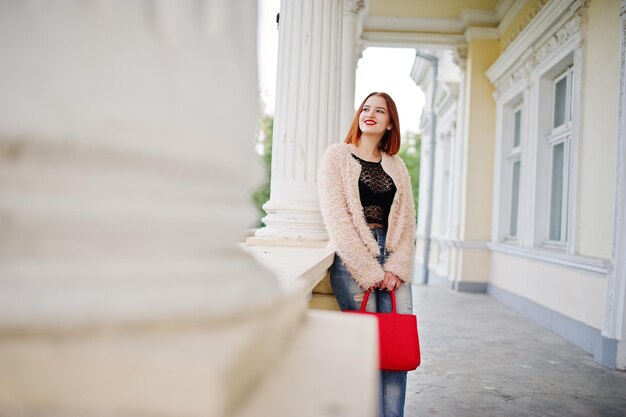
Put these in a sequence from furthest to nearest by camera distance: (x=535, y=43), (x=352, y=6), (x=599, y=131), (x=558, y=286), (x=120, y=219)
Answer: (x=535, y=43) → (x=352, y=6) → (x=558, y=286) → (x=599, y=131) → (x=120, y=219)

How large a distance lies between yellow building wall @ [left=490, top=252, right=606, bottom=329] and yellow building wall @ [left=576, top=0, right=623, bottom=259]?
1.07 feet

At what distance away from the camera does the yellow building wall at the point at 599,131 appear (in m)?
4.41

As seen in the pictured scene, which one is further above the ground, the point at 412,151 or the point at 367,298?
the point at 412,151

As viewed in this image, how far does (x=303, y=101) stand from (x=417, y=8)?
22.1 ft

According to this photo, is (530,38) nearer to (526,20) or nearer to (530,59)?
(530,59)

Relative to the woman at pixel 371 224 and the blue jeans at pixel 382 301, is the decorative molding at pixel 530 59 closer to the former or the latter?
the woman at pixel 371 224

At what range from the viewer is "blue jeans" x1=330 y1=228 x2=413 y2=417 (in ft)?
7.38

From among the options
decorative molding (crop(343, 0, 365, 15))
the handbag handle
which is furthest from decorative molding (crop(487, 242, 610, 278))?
decorative molding (crop(343, 0, 365, 15))

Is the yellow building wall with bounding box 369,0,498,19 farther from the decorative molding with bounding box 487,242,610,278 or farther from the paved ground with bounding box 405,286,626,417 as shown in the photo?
the paved ground with bounding box 405,286,626,417

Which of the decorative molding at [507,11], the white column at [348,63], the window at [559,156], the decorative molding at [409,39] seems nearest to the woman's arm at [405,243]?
the white column at [348,63]

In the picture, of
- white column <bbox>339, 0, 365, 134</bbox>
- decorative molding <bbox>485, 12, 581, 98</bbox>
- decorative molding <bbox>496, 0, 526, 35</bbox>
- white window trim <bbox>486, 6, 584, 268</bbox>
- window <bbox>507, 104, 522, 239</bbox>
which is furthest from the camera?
window <bbox>507, 104, 522, 239</bbox>

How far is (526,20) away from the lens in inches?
277

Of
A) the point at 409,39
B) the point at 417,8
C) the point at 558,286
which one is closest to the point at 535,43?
the point at 409,39

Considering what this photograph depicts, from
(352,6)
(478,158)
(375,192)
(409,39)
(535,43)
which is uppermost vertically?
(409,39)
